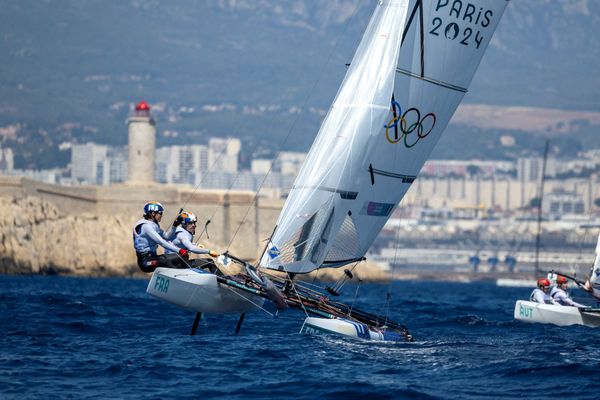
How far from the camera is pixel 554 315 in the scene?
76.9 ft

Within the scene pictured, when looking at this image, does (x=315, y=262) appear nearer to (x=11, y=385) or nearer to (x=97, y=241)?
(x=11, y=385)

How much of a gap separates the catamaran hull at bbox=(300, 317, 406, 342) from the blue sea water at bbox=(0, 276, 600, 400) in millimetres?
137

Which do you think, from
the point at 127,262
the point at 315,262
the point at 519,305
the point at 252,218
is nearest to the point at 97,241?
the point at 127,262

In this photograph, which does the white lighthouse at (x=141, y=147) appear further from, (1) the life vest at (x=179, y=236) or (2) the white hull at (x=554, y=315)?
(1) the life vest at (x=179, y=236)

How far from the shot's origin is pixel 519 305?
24.1 m

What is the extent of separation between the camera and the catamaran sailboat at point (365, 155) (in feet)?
57.5

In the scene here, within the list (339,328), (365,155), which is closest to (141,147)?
(365,155)

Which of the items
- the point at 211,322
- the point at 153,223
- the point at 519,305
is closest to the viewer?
the point at 153,223

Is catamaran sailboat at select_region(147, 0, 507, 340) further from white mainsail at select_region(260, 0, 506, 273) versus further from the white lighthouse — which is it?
the white lighthouse

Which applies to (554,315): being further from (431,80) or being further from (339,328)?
(339,328)

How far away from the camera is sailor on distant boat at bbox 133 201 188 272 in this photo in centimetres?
1723

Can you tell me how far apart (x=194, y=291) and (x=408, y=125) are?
3.45 meters

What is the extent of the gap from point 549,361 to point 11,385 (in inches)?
238

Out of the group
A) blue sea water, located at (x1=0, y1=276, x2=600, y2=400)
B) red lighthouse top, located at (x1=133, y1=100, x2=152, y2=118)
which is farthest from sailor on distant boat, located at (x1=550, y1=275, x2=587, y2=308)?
red lighthouse top, located at (x1=133, y1=100, x2=152, y2=118)
